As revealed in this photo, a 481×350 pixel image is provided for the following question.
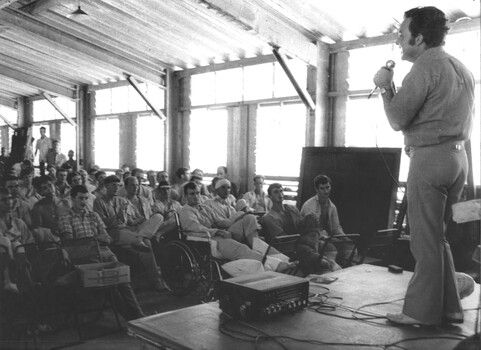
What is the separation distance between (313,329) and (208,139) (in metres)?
7.30

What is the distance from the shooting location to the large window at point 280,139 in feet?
25.5

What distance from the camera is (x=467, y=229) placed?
17.0 feet

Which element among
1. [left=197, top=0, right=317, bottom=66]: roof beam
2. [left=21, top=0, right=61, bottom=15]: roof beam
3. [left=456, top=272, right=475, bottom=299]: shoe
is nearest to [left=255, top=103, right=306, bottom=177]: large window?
[left=197, top=0, right=317, bottom=66]: roof beam

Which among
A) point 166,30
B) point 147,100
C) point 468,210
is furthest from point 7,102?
point 468,210

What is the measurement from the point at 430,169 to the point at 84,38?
784 cm

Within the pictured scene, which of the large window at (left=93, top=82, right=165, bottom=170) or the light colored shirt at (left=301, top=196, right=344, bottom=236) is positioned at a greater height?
the large window at (left=93, top=82, right=165, bottom=170)

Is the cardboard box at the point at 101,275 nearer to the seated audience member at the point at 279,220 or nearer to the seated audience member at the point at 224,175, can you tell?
the seated audience member at the point at 279,220

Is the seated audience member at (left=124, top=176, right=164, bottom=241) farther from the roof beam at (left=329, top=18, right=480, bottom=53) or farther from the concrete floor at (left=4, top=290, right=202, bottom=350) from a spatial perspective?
the roof beam at (left=329, top=18, right=480, bottom=53)

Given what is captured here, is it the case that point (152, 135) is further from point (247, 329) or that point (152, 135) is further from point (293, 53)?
point (247, 329)

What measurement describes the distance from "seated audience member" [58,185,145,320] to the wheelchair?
58 cm

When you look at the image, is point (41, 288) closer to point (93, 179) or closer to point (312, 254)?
point (312, 254)

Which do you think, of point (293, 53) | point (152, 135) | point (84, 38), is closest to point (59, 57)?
point (84, 38)

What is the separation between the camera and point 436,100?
1.95 m

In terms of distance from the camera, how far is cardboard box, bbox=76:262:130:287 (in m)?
3.39
